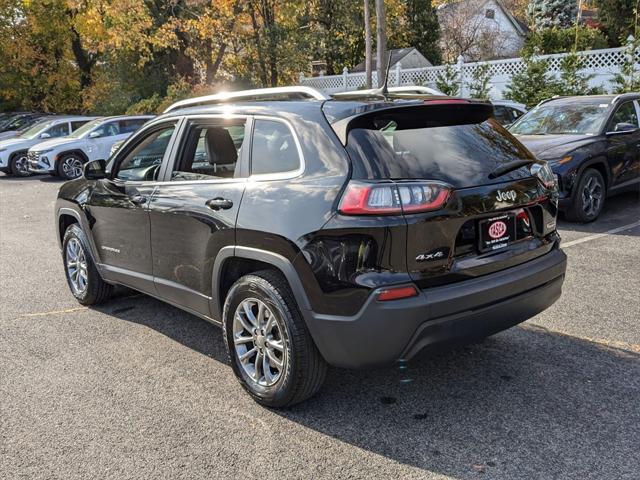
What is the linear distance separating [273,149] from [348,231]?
34.2 inches

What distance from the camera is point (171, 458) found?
309cm

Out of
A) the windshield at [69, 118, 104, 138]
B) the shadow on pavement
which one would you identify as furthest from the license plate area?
the windshield at [69, 118, 104, 138]

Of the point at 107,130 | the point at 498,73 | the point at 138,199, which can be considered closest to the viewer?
the point at 138,199

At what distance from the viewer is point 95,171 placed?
5.10m

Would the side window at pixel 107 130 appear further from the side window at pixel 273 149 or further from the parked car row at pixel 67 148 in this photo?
the side window at pixel 273 149

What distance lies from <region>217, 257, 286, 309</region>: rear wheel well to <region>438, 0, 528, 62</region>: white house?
1434 inches

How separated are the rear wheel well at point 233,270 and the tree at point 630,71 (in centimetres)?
1467

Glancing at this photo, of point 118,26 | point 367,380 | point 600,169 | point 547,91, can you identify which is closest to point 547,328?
point 367,380

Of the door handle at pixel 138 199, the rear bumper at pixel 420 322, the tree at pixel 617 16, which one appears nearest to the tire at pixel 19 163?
the door handle at pixel 138 199

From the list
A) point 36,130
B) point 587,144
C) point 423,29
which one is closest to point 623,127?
point 587,144

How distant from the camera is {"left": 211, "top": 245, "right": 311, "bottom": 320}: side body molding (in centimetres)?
322

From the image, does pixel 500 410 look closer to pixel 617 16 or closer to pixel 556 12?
pixel 617 16

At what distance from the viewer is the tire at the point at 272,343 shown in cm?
331

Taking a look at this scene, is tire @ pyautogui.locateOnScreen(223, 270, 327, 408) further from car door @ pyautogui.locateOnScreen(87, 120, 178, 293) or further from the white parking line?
the white parking line
